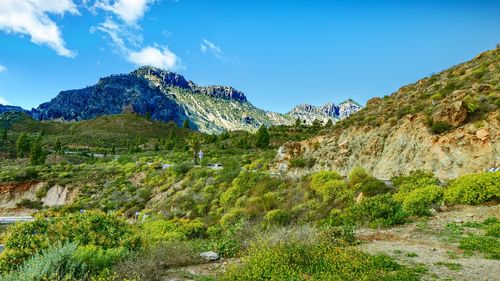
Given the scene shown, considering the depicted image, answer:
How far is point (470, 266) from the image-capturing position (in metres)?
7.88

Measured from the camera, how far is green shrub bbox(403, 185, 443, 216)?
44.9 ft

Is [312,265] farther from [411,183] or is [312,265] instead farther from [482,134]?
[482,134]

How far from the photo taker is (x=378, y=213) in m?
13.4

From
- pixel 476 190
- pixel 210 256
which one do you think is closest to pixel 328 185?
pixel 476 190

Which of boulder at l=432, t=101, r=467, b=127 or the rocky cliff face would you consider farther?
boulder at l=432, t=101, r=467, b=127

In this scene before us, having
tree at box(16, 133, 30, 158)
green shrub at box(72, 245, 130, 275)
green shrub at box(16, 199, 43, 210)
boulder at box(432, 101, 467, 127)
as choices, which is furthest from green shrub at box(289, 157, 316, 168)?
tree at box(16, 133, 30, 158)

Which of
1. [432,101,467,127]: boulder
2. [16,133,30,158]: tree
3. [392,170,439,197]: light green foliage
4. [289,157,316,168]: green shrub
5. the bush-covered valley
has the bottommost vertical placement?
the bush-covered valley

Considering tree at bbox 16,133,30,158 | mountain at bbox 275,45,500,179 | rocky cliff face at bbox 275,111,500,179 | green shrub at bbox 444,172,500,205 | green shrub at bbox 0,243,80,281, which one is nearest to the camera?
green shrub at bbox 0,243,80,281

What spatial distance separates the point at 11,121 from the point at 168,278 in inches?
7148

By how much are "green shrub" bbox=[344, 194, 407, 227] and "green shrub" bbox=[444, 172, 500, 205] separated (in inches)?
93.4

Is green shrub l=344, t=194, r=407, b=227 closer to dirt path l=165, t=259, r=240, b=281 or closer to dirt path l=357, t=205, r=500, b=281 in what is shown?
dirt path l=357, t=205, r=500, b=281

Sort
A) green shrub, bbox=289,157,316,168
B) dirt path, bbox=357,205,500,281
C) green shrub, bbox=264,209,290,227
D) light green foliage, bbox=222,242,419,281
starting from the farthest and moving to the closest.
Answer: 1. green shrub, bbox=289,157,316,168
2. green shrub, bbox=264,209,290,227
3. dirt path, bbox=357,205,500,281
4. light green foliage, bbox=222,242,419,281

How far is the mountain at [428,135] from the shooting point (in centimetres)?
2220

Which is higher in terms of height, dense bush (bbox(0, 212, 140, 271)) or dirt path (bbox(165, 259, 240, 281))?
dense bush (bbox(0, 212, 140, 271))
